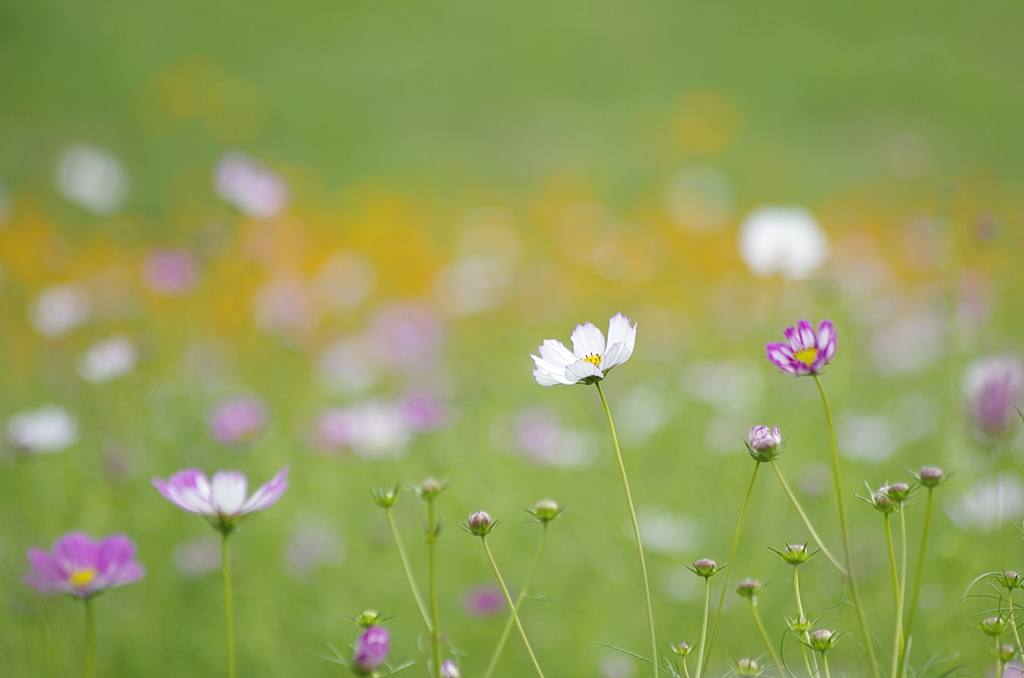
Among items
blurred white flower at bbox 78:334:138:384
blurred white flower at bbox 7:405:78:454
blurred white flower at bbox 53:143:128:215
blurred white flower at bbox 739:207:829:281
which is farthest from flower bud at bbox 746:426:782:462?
blurred white flower at bbox 53:143:128:215

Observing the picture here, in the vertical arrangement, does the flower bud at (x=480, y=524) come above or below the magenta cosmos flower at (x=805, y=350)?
below

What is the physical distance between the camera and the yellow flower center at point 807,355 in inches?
17.0

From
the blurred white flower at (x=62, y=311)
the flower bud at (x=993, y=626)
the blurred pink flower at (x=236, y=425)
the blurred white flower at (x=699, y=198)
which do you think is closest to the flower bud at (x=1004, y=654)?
the flower bud at (x=993, y=626)

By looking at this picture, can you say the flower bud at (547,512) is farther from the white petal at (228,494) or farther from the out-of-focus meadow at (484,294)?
the out-of-focus meadow at (484,294)

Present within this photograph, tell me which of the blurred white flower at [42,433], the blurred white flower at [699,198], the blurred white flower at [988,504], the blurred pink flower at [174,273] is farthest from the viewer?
the blurred white flower at [699,198]

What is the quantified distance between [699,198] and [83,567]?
2.86 metres

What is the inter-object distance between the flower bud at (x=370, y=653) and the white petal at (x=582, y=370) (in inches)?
7.8

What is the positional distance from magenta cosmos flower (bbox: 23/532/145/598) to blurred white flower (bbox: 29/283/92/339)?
116cm

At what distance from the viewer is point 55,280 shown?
2.12m

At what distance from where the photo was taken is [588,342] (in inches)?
19.5

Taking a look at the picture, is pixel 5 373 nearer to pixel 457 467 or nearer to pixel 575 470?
pixel 457 467

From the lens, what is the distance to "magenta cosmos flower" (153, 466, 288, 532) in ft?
1.50

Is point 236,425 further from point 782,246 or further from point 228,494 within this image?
point 782,246

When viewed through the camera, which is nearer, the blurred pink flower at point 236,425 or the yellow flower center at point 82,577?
the yellow flower center at point 82,577
